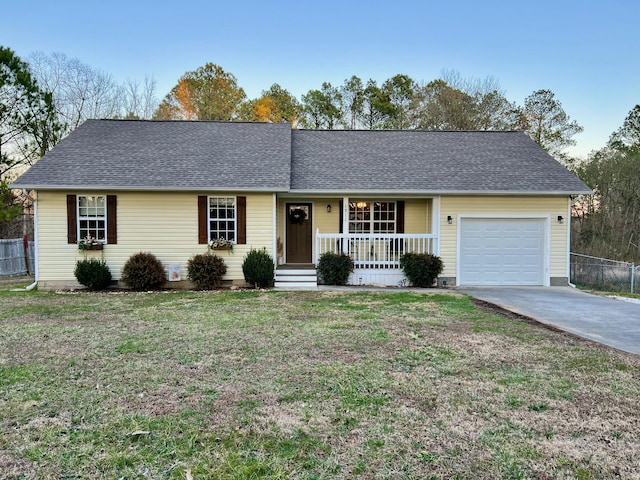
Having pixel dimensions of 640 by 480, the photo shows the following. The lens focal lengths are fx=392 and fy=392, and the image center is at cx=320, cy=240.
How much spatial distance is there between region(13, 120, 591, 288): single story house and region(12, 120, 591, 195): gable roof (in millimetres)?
57

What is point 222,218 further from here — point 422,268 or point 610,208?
point 610,208

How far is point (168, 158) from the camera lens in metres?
11.6

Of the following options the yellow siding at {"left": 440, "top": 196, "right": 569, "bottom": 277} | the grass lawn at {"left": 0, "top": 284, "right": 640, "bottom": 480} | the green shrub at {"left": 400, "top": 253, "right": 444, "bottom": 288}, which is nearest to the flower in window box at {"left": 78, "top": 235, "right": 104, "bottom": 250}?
the grass lawn at {"left": 0, "top": 284, "right": 640, "bottom": 480}

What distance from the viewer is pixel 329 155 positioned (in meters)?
13.0

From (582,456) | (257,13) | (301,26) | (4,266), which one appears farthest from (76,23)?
(582,456)

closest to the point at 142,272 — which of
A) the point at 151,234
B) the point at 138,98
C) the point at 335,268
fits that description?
the point at 151,234

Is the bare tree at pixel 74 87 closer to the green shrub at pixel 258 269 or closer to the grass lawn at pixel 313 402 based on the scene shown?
the green shrub at pixel 258 269

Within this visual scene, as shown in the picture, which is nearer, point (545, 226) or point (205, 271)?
point (205, 271)

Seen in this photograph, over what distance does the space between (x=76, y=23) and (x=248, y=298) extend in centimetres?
1538

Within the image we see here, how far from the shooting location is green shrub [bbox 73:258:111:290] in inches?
402

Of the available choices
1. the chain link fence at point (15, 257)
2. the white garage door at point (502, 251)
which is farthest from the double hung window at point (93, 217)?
the white garage door at point (502, 251)

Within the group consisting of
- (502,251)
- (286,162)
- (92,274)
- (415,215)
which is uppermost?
(286,162)

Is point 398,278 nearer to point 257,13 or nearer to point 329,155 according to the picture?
point 329,155

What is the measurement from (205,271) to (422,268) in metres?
5.88
